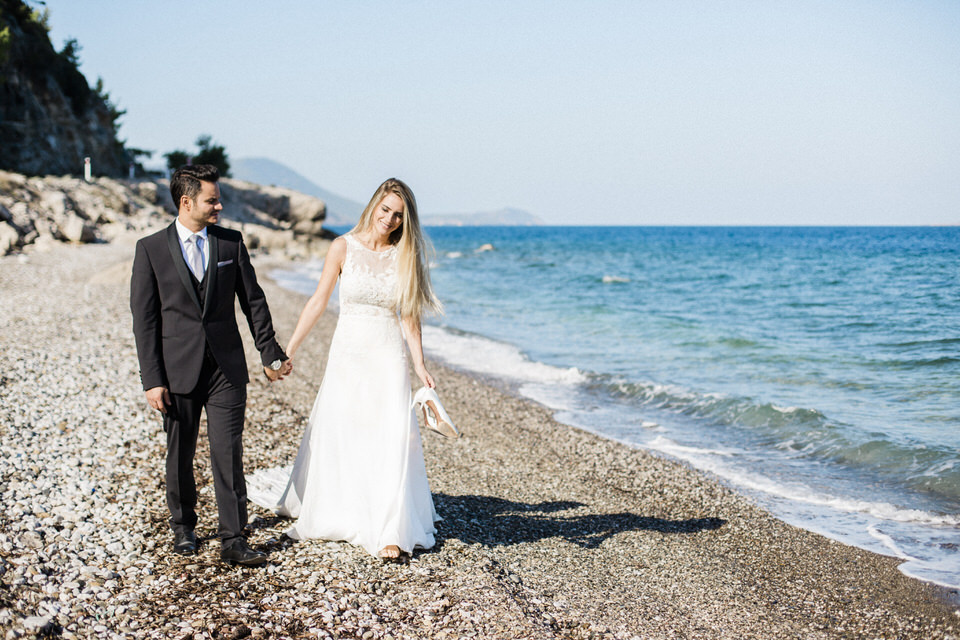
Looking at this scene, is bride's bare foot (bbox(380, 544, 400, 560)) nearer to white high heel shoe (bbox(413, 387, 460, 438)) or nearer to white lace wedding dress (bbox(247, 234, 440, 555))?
white lace wedding dress (bbox(247, 234, 440, 555))

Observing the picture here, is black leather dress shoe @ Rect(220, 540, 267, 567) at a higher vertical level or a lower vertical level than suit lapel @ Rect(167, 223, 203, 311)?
lower

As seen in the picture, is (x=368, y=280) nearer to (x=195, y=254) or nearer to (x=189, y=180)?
(x=195, y=254)

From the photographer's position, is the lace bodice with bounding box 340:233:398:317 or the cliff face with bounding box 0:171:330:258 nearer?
the lace bodice with bounding box 340:233:398:317

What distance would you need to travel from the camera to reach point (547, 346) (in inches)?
789

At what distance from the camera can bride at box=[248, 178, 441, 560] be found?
5211mm

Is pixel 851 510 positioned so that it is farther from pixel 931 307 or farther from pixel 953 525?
pixel 931 307

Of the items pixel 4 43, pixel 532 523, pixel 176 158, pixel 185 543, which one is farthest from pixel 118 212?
pixel 185 543

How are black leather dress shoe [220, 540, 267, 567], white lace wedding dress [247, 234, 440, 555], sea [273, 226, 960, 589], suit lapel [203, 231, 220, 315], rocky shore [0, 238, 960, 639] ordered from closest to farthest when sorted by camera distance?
rocky shore [0, 238, 960, 639] < suit lapel [203, 231, 220, 315] < black leather dress shoe [220, 540, 267, 567] < white lace wedding dress [247, 234, 440, 555] < sea [273, 226, 960, 589]

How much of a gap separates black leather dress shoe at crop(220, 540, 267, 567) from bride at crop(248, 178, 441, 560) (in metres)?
0.52

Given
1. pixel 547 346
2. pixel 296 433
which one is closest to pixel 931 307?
pixel 547 346

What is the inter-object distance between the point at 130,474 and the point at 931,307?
2356 centimetres

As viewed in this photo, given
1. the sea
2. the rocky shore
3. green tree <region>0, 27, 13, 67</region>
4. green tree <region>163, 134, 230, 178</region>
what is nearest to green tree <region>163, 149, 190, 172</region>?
green tree <region>163, 134, 230, 178</region>

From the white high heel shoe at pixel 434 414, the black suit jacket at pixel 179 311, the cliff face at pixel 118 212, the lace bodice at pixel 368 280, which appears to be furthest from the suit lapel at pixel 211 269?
the cliff face at pixel 118 212

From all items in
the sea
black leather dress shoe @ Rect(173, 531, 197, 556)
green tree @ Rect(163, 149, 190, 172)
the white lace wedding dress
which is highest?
green tree @ Rect(163, 149, 190, 172)
